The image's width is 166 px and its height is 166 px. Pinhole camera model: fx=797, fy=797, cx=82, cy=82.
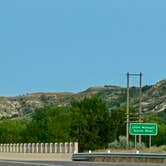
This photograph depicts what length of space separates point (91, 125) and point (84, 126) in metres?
1.82

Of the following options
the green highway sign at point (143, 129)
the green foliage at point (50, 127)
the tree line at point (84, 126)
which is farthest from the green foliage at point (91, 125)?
the green highway sign at point (143, 129)

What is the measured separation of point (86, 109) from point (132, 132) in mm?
62863

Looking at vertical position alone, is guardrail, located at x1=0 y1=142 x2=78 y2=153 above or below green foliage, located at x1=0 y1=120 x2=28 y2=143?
below

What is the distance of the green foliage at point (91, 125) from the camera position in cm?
12344

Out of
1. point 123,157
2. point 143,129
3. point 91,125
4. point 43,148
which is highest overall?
point 91,125

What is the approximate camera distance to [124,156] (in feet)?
177

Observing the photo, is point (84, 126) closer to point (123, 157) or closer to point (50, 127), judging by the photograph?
point (50, 127)

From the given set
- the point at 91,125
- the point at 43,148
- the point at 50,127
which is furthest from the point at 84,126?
the point at 43,148

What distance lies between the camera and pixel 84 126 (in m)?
126

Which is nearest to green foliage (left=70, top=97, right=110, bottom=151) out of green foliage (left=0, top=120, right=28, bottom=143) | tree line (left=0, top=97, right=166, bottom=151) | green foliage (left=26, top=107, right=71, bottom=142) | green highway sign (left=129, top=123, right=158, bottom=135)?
tree line (left=0, top=97, right=166, bottom=151)

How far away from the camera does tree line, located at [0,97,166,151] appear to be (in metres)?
124

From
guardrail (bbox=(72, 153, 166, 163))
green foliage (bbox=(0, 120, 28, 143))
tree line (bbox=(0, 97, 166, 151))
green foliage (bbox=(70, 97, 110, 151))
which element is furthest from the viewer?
green foliage (bbox=(0, 120, 28, 143))

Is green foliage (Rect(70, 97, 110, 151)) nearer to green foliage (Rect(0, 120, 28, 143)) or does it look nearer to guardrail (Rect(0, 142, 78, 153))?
green foliage (Rect(0, 120, 28, 143))

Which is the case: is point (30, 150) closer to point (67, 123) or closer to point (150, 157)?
point (150, 157)
